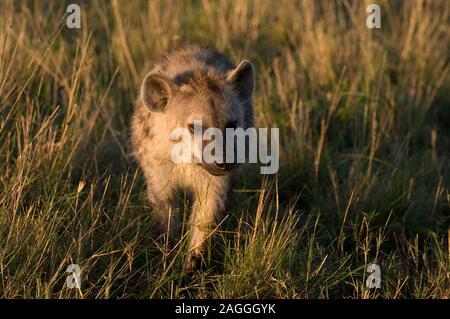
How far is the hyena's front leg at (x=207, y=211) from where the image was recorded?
17.1 feet

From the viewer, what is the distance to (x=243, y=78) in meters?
5.32

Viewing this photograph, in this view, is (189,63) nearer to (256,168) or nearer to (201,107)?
(201,107)

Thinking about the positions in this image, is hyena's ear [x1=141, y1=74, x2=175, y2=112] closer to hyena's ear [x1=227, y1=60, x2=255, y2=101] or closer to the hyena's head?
the hyena's head

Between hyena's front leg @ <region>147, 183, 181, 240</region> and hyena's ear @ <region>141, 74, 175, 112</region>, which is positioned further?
hyena's front leg @ <region>147, 183, 181, 240</region>

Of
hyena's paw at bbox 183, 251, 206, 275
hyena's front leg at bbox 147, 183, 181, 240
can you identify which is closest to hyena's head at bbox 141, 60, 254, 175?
hyena's front leg at bbox 147, 183, 181, 240

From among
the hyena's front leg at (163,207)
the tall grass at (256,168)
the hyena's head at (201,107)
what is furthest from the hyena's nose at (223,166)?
the hyena's front leg at (163,207)

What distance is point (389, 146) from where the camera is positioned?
22.6 ft

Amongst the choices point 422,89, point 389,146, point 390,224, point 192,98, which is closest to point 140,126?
point 192,98

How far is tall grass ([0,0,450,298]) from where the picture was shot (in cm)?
476

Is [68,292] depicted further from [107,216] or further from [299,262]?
[299,262]

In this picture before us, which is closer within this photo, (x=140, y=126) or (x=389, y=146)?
(x=140, y=126)

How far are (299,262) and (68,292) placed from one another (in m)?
1.52

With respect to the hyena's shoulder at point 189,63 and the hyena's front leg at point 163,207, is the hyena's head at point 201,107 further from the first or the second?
the hyena's front leg at point 163,207
